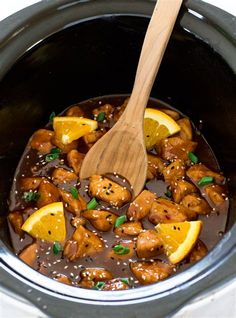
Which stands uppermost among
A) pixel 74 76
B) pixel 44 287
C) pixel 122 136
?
pixel 74 76

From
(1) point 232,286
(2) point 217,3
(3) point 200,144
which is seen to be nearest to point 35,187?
(3) point 200,144

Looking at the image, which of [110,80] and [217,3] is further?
[217,3]

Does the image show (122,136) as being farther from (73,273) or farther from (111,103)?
(73,273)

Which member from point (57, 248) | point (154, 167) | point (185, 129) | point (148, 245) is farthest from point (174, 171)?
point (57, 248)

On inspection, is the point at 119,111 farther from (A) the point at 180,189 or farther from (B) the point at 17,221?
(B) the point at 17,221

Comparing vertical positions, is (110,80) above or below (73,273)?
above
